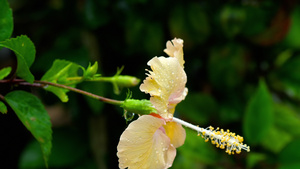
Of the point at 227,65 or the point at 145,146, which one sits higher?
the point at 227,65

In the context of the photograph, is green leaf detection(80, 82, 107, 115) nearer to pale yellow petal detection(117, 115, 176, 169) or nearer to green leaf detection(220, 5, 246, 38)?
green leaf detection(220, 5, 246, 38)

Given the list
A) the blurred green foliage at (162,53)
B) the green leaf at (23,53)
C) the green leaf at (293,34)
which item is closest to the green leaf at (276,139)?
the blurred green foliage at (162,53)

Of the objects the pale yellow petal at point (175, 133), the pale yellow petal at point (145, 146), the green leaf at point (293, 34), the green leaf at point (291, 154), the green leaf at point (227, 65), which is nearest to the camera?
the pale yellow petal at point (145, 146)

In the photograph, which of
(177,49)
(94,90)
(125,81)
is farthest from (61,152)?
(177,49)

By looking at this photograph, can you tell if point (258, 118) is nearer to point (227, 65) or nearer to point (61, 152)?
point (227, 65)

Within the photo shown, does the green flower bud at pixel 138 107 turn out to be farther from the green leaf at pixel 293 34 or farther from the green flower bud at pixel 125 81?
the green leaf at pixel 293 34

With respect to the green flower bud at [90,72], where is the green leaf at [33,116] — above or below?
below

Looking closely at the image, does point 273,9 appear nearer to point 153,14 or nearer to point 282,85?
point 282,85

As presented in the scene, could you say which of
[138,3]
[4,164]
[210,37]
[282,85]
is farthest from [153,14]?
→ [4,164]
